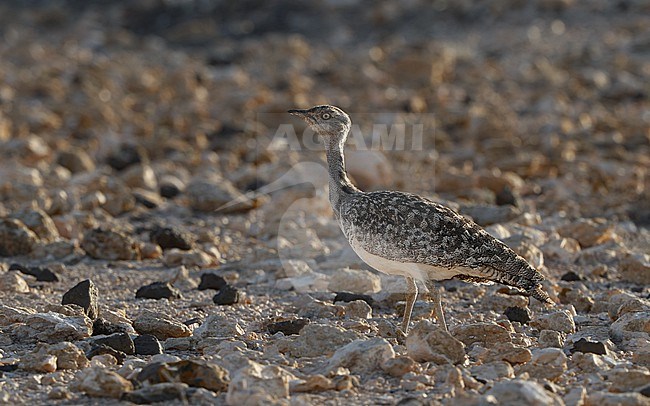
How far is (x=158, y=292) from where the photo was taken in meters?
6.84

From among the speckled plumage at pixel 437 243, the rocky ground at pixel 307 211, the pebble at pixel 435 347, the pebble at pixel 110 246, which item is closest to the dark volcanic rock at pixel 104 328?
the rocky ground at pixel 307 211

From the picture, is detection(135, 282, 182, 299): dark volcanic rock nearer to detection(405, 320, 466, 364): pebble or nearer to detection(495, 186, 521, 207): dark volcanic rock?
detection(405, 320, 466, 364): pebble

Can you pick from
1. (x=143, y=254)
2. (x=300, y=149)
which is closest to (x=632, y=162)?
(x=300, y=149)

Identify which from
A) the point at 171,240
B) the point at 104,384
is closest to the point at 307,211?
the point at 171,240

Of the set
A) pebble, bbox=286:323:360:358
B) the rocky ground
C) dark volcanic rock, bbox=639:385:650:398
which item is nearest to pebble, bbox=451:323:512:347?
the rocky ground

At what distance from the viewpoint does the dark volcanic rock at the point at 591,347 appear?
541cm

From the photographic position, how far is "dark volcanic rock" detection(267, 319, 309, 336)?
5.90 m

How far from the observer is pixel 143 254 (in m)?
8.09

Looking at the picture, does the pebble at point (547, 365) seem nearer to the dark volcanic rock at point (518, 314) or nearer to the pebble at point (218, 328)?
the dark volcanic rock at point (518, 314)

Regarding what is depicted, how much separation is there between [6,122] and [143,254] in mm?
6776

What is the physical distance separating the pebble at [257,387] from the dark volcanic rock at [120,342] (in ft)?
3.08

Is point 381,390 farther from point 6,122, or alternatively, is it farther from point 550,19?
point 550,19

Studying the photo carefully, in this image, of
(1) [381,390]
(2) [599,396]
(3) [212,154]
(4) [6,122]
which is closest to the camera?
(2) [599,396]

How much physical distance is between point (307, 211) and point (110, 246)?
214cm
